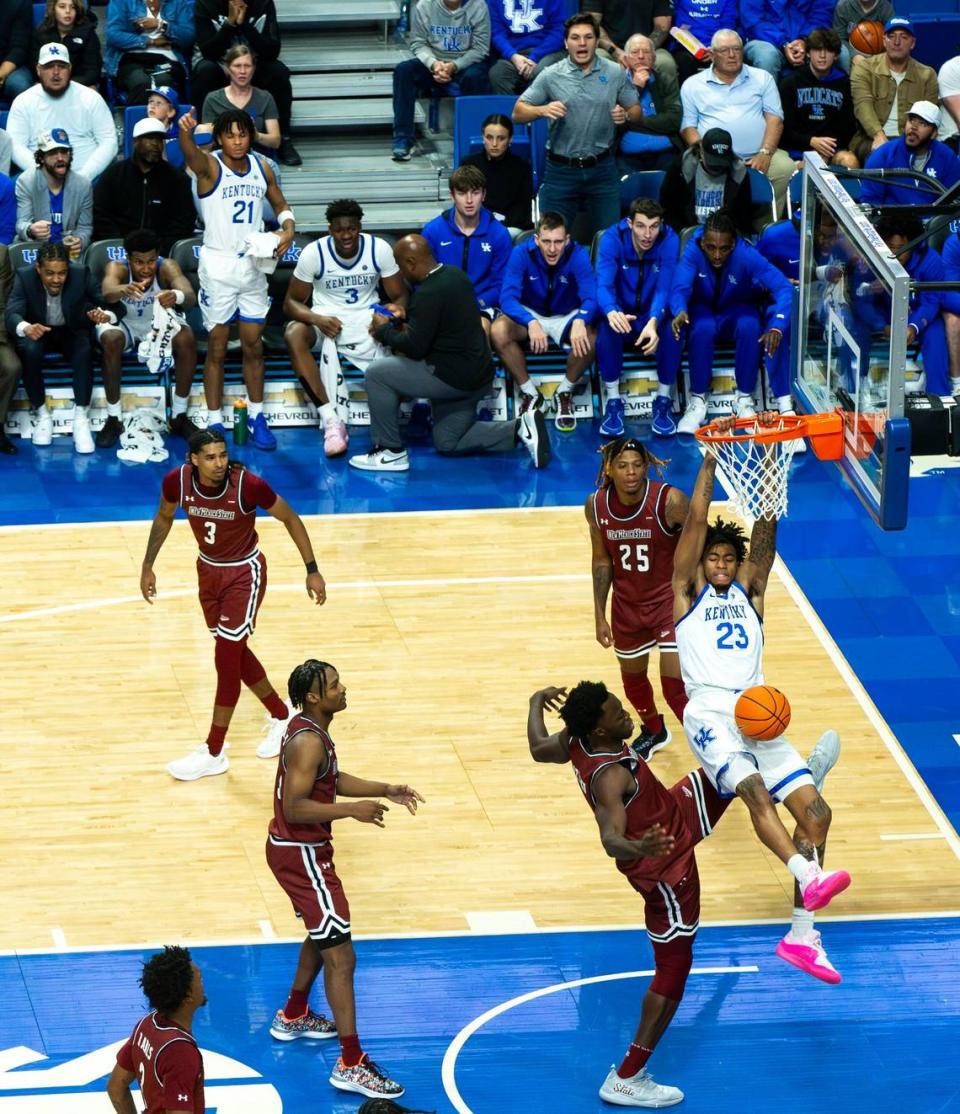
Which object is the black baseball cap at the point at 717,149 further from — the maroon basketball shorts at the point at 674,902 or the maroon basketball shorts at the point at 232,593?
the maroon basketball shorts at the point at 674,902

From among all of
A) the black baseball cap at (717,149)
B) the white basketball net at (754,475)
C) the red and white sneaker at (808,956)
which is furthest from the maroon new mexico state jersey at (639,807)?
the black baseball cap at (717,149)

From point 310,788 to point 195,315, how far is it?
7686 mm

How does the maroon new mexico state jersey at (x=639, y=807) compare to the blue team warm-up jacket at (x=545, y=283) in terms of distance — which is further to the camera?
the blue team warm-up jacket at (x=545, y=283)

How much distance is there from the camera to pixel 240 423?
14758 millimetres

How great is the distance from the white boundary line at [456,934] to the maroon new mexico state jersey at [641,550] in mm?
1809

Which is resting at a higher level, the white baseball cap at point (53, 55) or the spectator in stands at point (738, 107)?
the white baseball cap at point (53, 55)

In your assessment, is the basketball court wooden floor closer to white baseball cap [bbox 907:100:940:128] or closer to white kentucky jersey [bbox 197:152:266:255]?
white kentucky jersey [bbox 197:152:266:255]

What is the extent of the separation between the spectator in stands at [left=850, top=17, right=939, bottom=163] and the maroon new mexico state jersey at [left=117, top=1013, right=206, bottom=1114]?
11.7m

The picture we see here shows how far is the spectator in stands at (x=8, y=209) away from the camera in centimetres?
1498

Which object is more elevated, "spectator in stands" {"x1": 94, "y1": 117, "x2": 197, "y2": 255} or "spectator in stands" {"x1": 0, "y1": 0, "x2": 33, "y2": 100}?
"spectator in stands" {"x1": 0, "y1": 0, "x2": 33, "y2": 100}

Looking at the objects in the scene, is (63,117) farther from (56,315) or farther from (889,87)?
(889,87)

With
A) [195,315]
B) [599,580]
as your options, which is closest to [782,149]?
[195,315]

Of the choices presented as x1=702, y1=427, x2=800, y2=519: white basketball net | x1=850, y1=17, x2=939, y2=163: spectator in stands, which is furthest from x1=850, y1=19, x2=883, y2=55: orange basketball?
x1=702, y1=427, x2=800, y2=519: white basketball net

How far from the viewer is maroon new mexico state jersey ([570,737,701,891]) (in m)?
7.79
